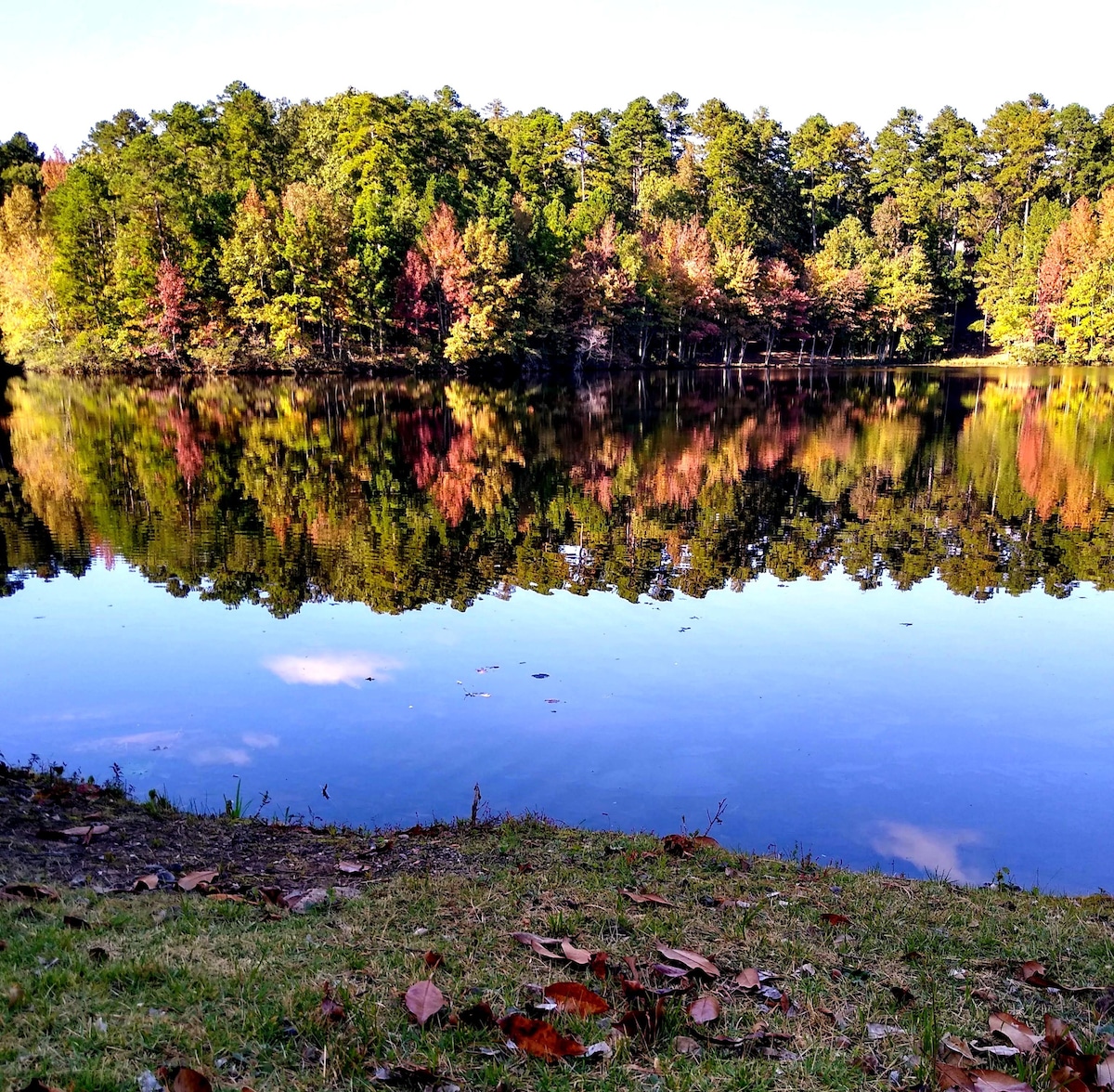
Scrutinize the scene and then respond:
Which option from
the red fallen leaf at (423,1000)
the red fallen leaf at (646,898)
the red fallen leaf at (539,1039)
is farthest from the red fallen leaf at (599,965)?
the red fallen leaf at (646,898)

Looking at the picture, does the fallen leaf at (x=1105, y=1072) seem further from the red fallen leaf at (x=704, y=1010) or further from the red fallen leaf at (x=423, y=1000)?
the red fallen leaf at (x=423, y=1000)

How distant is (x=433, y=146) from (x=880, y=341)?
4297 cm

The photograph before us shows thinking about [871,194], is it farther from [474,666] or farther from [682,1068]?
[682,1068]

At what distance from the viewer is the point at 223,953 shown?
4.29m

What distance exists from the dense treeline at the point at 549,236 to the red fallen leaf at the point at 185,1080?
56.9 m

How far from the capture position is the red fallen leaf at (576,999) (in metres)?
3.78

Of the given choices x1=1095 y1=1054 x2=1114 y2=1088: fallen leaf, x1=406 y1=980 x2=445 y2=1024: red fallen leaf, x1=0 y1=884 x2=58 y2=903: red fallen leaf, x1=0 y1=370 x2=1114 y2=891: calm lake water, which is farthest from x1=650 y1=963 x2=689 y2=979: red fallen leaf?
x1=0 y1=370 x2=1114 y2=891: calm lake water

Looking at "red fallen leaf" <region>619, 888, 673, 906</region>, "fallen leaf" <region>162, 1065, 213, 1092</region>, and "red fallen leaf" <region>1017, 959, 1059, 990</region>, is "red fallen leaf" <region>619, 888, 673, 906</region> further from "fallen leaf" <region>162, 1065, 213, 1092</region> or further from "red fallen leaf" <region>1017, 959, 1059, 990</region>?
"fallen leaf" <region>162, 1065, 213, 1092</region>

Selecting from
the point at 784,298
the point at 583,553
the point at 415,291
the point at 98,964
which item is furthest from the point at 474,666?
the point at 784,298

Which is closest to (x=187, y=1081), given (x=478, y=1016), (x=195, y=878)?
(x=478, y=1016)

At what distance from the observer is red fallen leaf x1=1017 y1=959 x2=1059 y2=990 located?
432cm

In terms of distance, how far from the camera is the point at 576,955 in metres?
4.27

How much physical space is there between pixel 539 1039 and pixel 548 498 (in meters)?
19.1

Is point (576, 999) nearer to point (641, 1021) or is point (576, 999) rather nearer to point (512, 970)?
point (641, 1021)
